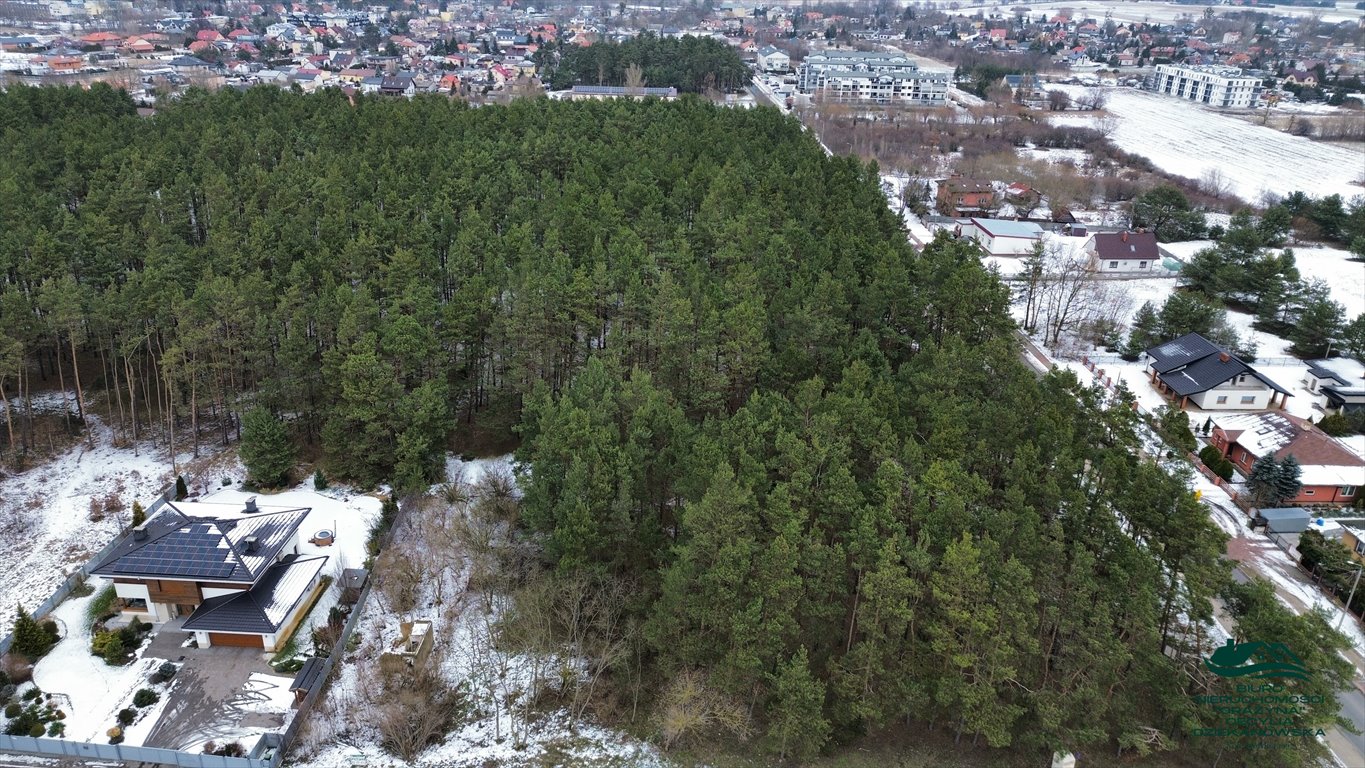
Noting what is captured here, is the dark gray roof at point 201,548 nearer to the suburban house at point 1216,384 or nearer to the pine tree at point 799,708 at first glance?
the pine tree at point 799,708

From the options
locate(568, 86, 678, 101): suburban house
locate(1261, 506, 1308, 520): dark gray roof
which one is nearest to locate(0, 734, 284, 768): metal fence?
locate(1261, 506, 1308, 520): dark gray roof

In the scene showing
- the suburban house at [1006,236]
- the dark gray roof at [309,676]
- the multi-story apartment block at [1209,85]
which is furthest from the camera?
the multi-story apartment block at [1209,85]

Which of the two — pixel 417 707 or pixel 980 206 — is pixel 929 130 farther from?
pixel 417 707

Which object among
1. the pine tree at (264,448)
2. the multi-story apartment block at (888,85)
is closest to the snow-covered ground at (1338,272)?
the pine tree at (264,448)

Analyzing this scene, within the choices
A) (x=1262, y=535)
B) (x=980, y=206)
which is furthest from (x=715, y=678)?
(x=980, y=206)

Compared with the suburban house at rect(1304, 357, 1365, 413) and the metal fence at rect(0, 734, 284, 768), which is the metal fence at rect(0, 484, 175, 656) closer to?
the metal fence at rect(0, 734, 284, 768)
